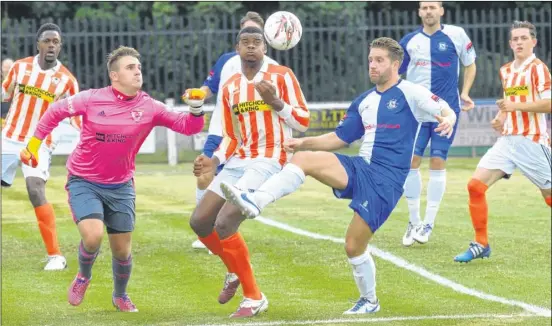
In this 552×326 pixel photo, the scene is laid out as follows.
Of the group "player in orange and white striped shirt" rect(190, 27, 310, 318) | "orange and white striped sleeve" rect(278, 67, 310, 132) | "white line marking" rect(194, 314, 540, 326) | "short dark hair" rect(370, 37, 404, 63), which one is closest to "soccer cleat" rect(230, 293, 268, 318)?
"player in orange and white striped shirt" rect(190, 27, 310, 318)

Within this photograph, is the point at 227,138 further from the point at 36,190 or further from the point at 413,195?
the point at 413,195

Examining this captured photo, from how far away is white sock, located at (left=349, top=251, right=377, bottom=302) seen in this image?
9578mm

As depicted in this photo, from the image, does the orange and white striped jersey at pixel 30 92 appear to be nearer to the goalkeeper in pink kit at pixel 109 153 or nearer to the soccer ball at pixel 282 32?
the goalkeeper in pink kit at pixel 109 153

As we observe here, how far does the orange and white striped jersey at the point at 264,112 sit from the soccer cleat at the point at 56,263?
3.13 metres

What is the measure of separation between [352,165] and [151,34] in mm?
18371

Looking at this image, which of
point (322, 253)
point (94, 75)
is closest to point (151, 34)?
point (94, 75)

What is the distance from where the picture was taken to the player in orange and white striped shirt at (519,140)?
12.3m

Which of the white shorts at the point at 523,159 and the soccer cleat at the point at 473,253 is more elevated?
the white shorts at the point at 523,159

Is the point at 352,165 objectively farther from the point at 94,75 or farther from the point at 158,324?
the point at 94,75

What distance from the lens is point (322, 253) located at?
1299 cm

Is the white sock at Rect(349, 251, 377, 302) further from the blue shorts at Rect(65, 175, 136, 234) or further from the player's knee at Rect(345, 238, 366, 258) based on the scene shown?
the blue shorts at Rect(65, 175, 136, 234)

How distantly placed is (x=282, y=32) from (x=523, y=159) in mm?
3304

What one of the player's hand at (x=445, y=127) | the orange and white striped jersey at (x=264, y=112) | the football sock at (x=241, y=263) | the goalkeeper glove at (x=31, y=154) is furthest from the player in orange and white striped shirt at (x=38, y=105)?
the player's hand at (x=445, y=127)

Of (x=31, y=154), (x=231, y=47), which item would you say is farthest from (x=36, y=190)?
(x=231, y=47)
